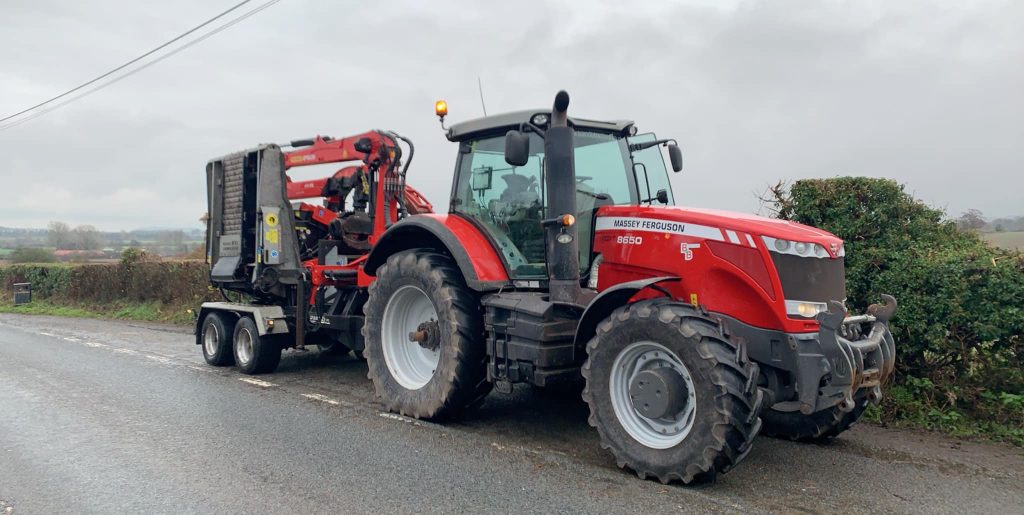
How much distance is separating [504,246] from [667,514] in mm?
2719

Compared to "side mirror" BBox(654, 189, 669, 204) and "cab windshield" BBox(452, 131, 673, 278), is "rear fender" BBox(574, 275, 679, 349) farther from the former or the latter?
"side mirror" BBox(654, 189, 669, 204)

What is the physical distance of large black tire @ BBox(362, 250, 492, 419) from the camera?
5864mm

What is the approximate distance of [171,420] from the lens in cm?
645

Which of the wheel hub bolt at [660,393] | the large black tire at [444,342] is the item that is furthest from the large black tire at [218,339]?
the wheel hub bolt at [660,393]

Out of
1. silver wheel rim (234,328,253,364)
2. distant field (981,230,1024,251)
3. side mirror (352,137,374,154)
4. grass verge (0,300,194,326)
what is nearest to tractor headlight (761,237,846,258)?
distant field (981,230,1024,251)

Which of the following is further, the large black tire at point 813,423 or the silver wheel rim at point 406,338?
the silver wheel rim at point 406,338

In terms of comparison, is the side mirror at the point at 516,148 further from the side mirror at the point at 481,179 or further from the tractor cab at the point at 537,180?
the side mirror at the point at 481,179

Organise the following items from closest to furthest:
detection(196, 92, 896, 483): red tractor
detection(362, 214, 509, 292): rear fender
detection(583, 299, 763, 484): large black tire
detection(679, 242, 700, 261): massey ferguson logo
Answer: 1. detection(583, 299, 763, 484): large black tire
2. detection(196, 92, 896, 483): red tractor
3. detection(679, 242, 700, 261): massey ferguson logo
4. detection(362, 214, 509, 292): rear fender

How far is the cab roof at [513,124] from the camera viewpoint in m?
5.80

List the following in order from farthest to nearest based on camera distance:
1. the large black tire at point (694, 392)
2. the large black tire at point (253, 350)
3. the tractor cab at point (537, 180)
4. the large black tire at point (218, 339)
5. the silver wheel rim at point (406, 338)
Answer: the large black tire at point (218, 339) < the large black tire at point (253, 350) < the silver wheel rim at point (406, 338) < the tractor cab at point (537, 180) < the large black tire at point (694, 392)

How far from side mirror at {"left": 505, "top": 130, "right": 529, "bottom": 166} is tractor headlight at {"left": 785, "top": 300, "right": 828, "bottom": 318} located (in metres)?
2.07

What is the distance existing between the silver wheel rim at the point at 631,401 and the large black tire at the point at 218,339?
6248 millimetres

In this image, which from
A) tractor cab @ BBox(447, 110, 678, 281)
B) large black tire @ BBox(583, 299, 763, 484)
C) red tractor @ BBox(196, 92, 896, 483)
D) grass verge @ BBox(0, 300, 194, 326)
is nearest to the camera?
large black tire @ BBox(583, 299, 763, 484)

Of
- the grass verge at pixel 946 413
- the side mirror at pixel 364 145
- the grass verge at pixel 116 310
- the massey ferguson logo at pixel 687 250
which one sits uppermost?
the side mirror at pixel 364 145
